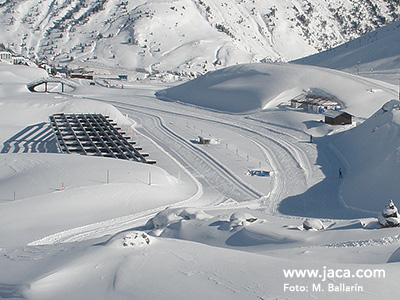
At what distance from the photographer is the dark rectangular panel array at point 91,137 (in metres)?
31.8

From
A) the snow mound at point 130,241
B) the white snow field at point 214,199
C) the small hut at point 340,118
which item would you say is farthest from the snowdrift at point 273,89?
the snow mound at point 130,241

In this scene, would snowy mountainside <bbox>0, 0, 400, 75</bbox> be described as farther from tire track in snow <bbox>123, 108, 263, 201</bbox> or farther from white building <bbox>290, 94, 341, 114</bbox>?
tire track in snow <bbox>123, 108, 263, 201</bbox>

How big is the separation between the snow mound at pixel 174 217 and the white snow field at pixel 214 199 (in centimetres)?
6

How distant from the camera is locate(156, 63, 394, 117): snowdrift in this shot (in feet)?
166

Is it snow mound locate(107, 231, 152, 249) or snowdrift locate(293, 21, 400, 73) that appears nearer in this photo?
snow mound locate(107, 231, 152, 249)

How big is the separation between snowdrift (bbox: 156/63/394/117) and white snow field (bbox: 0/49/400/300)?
0.64 feet

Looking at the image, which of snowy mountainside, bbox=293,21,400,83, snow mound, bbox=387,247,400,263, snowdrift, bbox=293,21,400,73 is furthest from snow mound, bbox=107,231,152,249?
snowdrift, bbox=293,21,400,73

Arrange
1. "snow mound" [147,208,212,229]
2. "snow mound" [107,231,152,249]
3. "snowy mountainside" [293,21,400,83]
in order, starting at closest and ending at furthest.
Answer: "snow mound" [107,231,152,249], "snow mound" [147,208,212,229], "snowy mountainside" [293,21,400,83]

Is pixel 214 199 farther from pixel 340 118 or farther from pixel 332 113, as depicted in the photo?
pixel 332 113

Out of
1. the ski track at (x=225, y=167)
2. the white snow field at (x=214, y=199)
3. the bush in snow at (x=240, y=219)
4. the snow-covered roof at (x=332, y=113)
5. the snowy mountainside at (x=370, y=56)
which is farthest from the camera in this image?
the snowy mountainside at (x=370, y=56)

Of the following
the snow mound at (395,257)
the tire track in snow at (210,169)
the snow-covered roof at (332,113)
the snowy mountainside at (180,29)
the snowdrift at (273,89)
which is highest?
the snowy mountainside at (180,29)

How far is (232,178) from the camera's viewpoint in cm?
2995

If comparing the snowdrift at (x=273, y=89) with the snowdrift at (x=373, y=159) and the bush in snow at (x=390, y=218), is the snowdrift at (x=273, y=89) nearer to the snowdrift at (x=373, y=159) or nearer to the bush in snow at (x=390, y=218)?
the snowdrift at (x=373, y=159)

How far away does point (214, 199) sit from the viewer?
26406 millimetres
